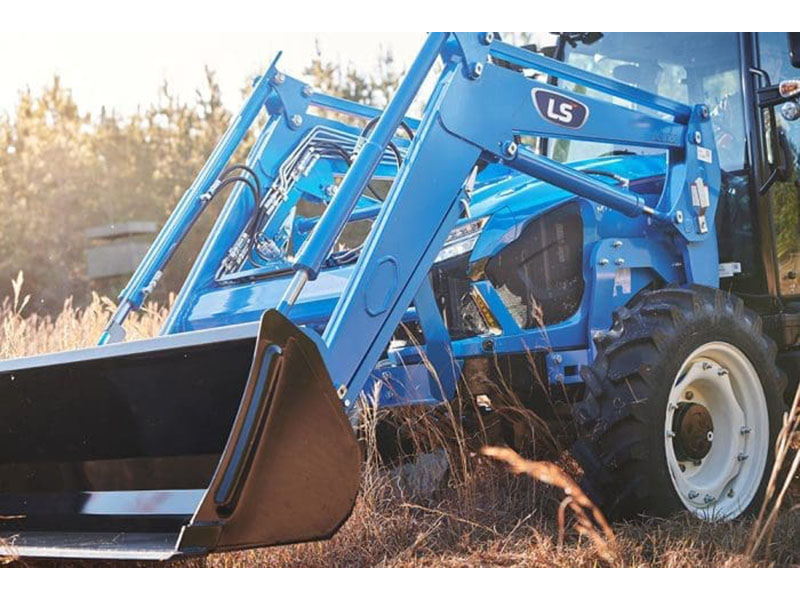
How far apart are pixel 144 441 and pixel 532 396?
1.46 m

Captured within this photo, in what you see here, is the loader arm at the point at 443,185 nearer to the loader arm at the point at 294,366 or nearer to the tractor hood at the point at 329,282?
the loader arm at the point at 294,366

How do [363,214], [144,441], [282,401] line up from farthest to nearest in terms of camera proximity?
[363,214] < [144,441] < [282,401]

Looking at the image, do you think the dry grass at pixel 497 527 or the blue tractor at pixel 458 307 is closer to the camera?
the blue tractor at pixel 458 307

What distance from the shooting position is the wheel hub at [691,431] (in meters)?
3.91

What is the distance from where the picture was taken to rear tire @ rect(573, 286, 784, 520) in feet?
12.1

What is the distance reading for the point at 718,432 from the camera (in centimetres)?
413

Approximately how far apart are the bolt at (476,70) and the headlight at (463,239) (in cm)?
69

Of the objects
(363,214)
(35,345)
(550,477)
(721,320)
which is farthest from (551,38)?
(35,345)

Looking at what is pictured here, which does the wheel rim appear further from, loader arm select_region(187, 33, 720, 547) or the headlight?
the headlight

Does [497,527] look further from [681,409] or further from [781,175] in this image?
[781,175]

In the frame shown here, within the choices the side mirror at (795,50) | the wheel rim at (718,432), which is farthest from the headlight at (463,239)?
the side mirror at (795,50)

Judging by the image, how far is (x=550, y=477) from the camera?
3584mm

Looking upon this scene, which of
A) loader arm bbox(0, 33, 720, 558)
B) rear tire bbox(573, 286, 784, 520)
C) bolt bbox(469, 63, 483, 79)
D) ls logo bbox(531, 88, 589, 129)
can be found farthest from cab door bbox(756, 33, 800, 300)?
bolt bbox(469, 63, 483, 79)
